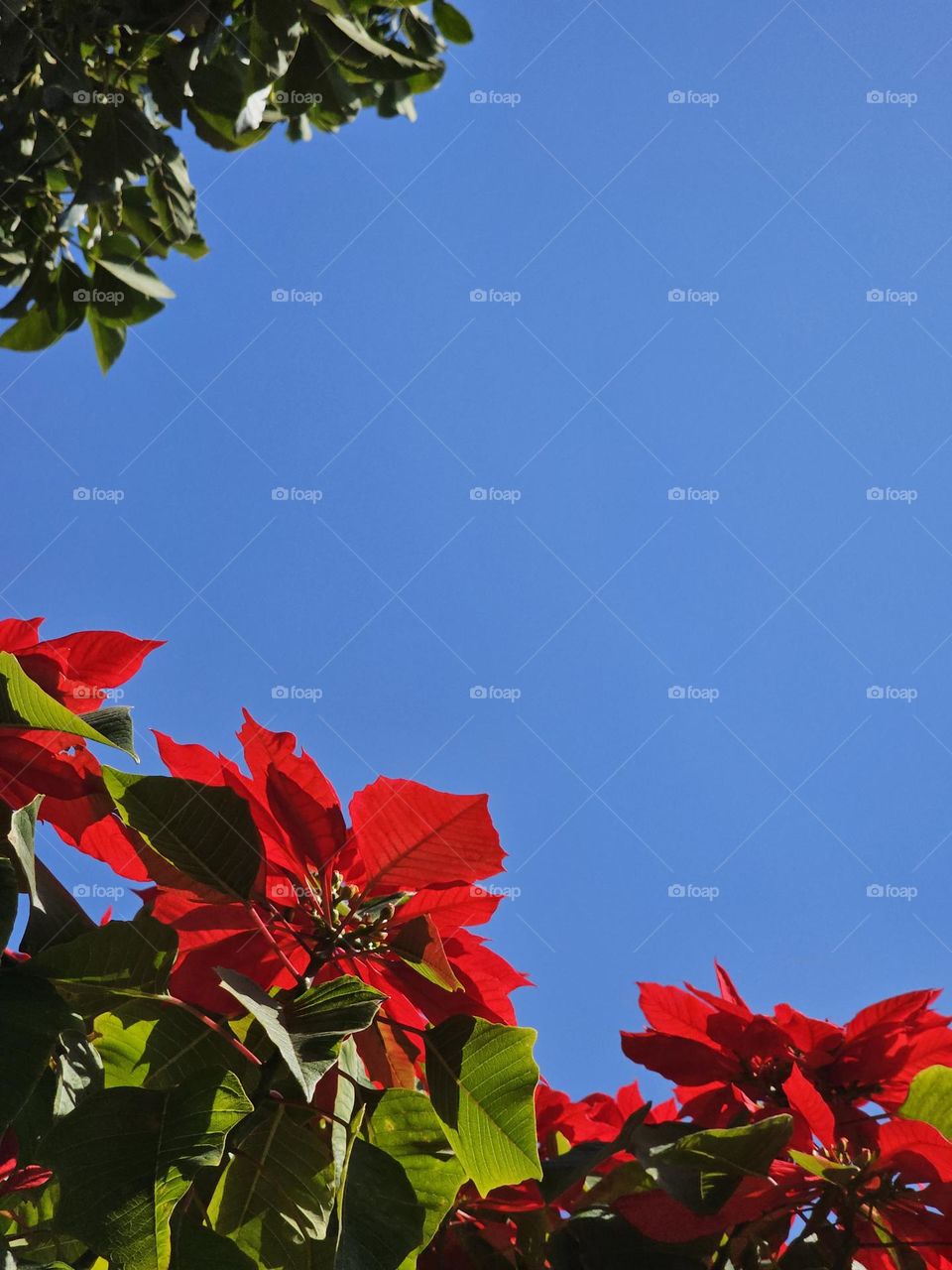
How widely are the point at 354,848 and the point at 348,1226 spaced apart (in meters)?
0.22

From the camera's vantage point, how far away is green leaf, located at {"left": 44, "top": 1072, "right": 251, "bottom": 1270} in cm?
47

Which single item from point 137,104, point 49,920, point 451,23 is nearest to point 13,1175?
point 49,920

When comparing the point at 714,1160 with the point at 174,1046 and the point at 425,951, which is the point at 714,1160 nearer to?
the point at 425,951

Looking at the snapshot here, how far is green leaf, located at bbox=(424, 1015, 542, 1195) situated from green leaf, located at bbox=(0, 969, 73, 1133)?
194mm

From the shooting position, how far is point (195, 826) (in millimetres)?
569

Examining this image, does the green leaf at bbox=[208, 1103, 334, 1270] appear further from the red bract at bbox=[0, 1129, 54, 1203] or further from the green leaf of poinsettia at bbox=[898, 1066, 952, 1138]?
the green leaf of poinsettia at bbox=[898, 1066, 952, 1138]

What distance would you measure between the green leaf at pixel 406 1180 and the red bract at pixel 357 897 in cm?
5

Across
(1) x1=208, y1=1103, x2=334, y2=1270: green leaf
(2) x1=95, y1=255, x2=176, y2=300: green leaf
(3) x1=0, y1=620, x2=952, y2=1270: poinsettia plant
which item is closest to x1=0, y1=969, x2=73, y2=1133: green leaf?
(3) x1=0, y1=620, x2=952, y2=1270: poinsettia plant

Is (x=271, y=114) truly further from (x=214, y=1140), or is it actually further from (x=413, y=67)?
(x=214, y=1140)

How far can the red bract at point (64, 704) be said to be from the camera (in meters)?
0.59

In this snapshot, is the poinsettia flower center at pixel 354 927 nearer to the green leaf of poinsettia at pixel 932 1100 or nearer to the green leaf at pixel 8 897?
the green leaf at pixel 8 897

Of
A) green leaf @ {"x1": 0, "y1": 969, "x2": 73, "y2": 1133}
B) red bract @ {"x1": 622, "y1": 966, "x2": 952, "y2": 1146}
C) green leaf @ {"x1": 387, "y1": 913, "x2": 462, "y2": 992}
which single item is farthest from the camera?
red bract @ {"x1": 622, "y1": 966, "x2": 952, "y2": 1146}

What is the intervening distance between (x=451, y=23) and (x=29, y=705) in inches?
81.0

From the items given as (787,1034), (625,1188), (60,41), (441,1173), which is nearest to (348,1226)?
(441,1173)
